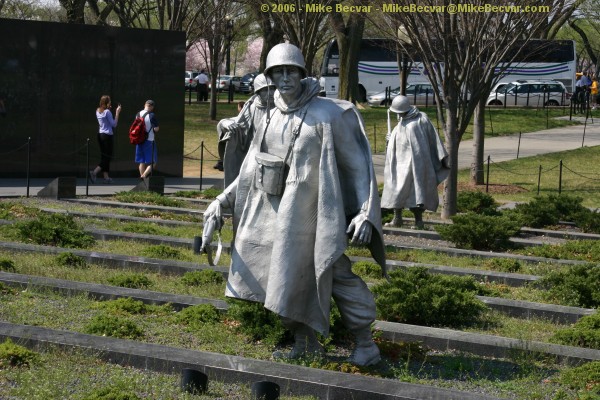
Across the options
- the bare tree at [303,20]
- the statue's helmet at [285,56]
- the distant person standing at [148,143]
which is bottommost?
the distant person standing at [148,143]

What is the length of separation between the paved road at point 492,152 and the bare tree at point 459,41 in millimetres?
6088

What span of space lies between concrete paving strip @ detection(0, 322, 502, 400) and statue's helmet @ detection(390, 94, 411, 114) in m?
9.45

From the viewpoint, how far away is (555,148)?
3253 cm

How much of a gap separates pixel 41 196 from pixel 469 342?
41.5 feet

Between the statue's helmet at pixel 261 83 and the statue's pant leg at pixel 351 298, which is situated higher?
the statue's helmet at pixel 261 83

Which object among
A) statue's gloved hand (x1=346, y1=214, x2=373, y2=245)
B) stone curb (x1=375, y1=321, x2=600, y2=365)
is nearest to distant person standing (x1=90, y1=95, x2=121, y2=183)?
stone curb (x1=375, y1=321, x2=600, y2=365)

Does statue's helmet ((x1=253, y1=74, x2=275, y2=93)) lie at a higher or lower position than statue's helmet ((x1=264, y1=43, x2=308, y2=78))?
lower

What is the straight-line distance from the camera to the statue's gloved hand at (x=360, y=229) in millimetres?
7480

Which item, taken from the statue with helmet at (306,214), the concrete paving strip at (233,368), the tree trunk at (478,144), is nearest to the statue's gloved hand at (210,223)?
the statue with helmet at (306,214)

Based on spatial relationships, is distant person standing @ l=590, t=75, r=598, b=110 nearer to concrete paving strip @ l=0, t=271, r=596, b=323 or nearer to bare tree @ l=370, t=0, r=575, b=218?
bare tree @ l=370, t=0, r=575, b=218

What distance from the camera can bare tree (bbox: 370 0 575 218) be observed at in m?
17.8

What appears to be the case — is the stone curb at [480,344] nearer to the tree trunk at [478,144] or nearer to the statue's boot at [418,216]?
the statue's boot at [418,216]

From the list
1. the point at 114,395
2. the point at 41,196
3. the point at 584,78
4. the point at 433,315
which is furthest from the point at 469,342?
the point at 584,78

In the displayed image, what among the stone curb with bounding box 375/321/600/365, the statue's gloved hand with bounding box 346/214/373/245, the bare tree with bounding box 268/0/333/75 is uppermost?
the bare tree with bounding box 268/0/333/75
